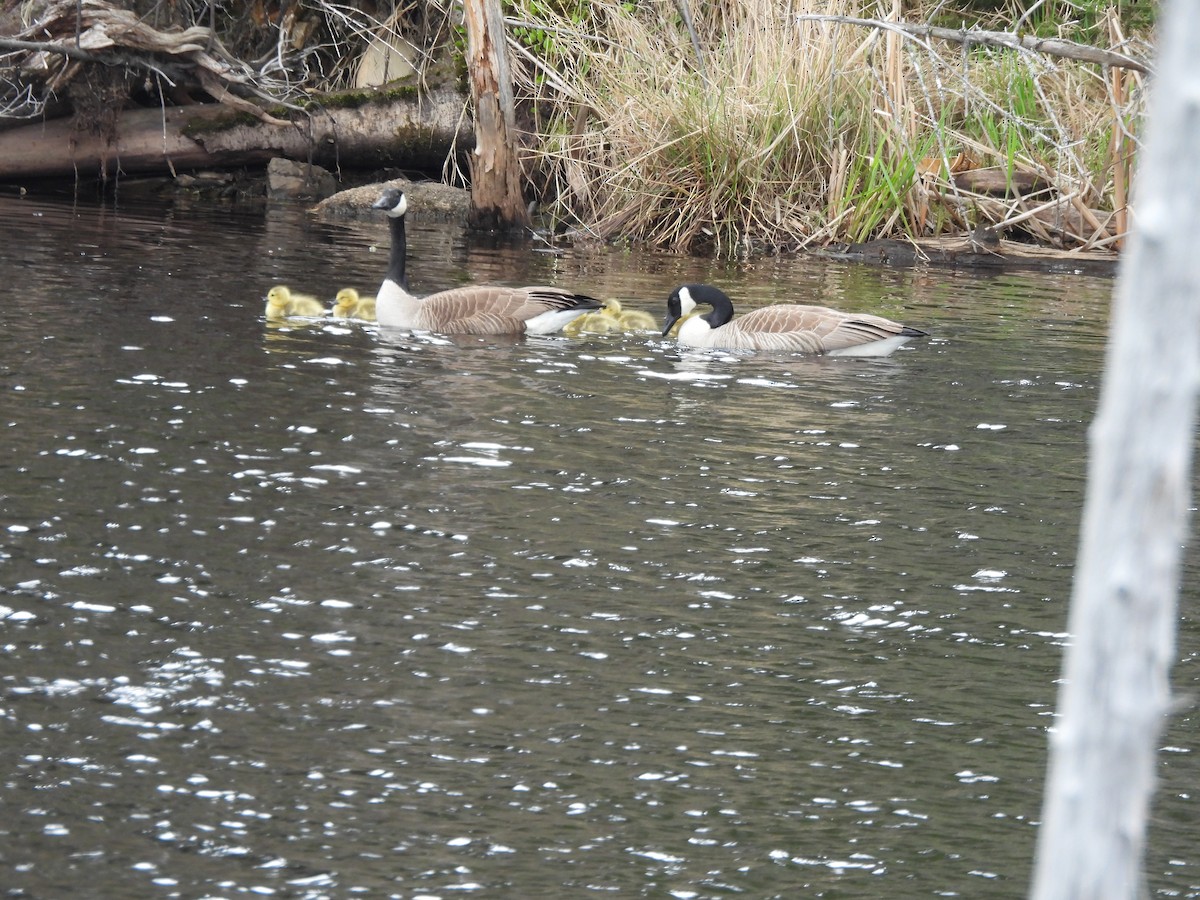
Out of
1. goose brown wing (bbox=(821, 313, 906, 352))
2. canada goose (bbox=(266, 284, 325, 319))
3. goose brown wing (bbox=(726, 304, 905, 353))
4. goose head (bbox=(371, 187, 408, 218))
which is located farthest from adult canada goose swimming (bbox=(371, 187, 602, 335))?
goose brown wing (bbox=(821, 313, 906, 352))

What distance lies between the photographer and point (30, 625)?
570cm

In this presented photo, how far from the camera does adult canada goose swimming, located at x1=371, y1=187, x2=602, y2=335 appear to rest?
479 inches

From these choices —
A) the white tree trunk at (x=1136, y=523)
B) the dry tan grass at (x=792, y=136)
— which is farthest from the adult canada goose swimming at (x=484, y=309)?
the white tree trunk at (x=1136, y=523)

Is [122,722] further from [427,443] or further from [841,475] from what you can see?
[841,475]

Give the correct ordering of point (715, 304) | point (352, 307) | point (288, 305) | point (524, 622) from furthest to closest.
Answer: point (352, 307) < point (715, 304) < point (288, 305) < point (524, 622)

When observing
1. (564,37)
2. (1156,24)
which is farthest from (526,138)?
(1156,24)

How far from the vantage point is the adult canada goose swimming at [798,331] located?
11.8 m


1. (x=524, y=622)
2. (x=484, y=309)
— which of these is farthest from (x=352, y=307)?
(x=524, y=622)

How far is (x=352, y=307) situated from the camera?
12656 millimetres

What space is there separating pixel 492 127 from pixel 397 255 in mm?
6484

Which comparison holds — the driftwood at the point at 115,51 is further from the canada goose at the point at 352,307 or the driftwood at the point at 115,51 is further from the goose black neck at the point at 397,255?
the canada goose at the point at 352,307

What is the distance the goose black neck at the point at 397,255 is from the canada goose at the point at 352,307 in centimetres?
30

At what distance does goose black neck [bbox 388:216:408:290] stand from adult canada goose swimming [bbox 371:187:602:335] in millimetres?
183

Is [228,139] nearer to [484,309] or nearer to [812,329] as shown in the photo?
[484,309]
